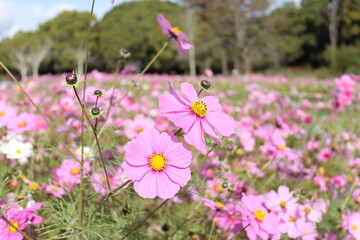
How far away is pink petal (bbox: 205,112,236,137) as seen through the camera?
718 millimetres

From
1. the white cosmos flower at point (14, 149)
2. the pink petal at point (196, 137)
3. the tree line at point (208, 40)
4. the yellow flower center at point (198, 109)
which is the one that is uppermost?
the tree line at point (208, 40)

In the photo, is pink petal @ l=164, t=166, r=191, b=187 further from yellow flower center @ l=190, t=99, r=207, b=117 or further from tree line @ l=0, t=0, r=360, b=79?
tree line @ l=0, t=0, r=360, b=79

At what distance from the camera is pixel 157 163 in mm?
683

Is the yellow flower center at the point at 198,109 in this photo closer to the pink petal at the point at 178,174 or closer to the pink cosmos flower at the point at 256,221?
the pink petal at the point at 178,174

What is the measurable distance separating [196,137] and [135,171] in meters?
0.13

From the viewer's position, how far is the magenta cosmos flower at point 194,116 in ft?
2.18

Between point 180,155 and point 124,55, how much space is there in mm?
584

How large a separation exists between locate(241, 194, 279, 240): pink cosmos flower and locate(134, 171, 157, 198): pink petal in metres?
0.30

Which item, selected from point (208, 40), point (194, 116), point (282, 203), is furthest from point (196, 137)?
point (208, 40)

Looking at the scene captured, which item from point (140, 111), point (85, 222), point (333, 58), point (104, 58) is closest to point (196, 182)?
point (85, 222)

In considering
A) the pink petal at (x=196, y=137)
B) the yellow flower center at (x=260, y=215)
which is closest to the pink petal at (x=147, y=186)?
the pink petal at (x=196, y=137)

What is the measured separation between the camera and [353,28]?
25953 millimetres

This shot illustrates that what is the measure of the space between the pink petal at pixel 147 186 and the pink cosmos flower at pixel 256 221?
0.30 meters

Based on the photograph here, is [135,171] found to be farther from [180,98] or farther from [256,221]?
[256,221]
